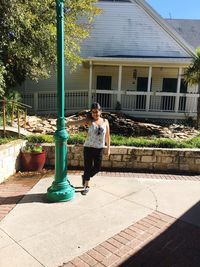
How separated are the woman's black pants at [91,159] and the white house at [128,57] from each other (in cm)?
1034

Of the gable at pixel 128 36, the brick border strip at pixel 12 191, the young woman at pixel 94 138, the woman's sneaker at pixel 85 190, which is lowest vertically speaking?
the brick border strip at pixel 12 191

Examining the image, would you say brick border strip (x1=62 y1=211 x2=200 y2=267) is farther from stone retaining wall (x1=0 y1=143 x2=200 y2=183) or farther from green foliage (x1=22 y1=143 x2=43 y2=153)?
green foliage (x1=22 y1=143 x2=43 y2=153)

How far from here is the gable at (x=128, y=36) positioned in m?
16.5

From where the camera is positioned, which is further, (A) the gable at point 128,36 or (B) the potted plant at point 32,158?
(A) the gable at point 128,36

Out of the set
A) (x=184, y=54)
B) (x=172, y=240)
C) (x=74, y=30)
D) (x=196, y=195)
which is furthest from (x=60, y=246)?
(x=184, y=54)

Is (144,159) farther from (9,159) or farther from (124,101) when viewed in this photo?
(124,101)

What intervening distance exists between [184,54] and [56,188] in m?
14.1

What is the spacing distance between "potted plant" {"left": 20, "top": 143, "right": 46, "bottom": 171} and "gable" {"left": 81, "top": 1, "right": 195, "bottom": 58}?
11.3 m

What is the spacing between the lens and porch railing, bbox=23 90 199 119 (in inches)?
589

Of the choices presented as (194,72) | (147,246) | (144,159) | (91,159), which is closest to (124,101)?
(194,72)

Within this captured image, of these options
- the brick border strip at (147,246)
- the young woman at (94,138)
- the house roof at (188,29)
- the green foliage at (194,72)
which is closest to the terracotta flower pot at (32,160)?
the young woman at (94,138)

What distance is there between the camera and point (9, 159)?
5863mm

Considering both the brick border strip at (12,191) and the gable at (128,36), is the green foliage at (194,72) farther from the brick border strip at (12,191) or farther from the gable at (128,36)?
the brick border strip at (12,191)

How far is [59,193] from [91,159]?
843 mm
